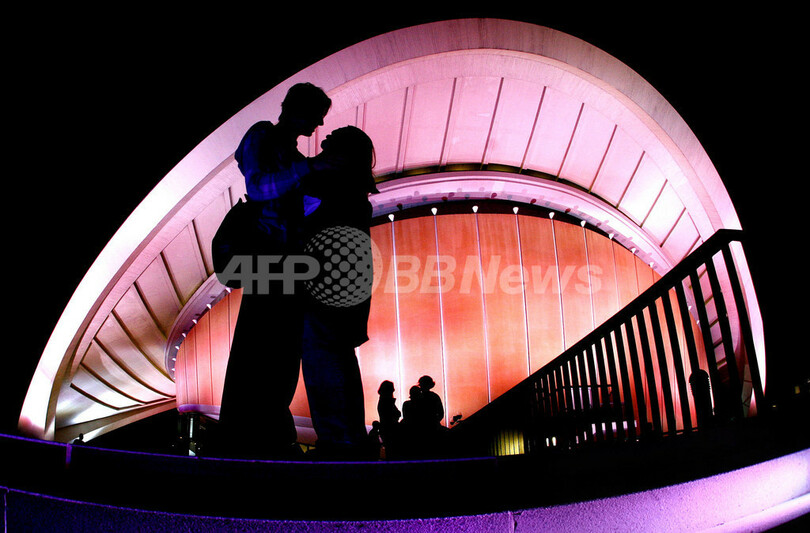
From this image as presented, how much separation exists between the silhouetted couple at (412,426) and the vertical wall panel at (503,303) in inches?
214

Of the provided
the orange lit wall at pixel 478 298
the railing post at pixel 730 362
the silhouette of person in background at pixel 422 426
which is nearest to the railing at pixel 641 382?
the railing post at pixel 730 362

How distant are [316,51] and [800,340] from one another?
211 inches

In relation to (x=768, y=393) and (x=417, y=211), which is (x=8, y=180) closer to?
(x=417, y=211)

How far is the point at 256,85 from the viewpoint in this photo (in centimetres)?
440

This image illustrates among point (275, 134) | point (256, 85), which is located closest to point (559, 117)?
point (256, 85)

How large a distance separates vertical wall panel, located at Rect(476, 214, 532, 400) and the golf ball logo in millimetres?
7108

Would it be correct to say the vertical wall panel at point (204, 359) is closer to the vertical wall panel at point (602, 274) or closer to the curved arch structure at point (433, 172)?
the curved arch structure at point (433, 172)

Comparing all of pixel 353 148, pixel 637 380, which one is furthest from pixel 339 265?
pixel 637 380

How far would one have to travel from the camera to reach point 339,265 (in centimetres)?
176

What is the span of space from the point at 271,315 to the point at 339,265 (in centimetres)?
36

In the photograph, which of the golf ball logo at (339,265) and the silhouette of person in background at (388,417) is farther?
the silhouette of person in background at (388,417)

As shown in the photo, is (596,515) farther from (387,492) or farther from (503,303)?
(503,303)

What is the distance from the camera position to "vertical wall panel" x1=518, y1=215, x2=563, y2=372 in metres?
8.63

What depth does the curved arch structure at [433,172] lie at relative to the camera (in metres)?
4.78
